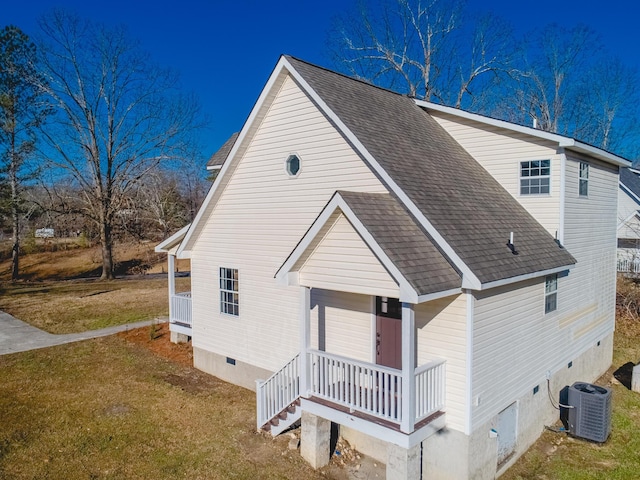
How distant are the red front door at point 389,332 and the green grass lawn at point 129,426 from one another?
2.42 m

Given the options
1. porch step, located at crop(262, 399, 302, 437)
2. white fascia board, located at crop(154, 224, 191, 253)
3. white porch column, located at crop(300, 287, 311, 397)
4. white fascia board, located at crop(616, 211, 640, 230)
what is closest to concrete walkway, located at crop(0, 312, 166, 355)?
white fascia board, located at crop(154, 224, 191, 253)

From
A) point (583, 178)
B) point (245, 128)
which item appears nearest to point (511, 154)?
point (583, 178)

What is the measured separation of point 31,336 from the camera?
1816cm

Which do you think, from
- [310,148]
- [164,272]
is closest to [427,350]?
[310,148]

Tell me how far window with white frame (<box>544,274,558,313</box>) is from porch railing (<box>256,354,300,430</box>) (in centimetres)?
575

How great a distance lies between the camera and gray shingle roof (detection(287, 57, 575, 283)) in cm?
842

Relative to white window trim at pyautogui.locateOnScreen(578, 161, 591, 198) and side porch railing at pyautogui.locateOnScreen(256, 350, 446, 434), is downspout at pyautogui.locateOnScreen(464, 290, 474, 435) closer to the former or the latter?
side porch railing at pyautogui.locateOnScreen(256, 350, 446, 434)

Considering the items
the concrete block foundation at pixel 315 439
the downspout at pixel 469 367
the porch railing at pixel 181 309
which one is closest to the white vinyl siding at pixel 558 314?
the downspout at pixel 469 367

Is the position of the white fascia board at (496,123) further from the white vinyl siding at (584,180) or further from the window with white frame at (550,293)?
the window with white frame at (550,293)

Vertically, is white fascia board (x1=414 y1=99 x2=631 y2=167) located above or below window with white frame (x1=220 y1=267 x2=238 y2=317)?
above

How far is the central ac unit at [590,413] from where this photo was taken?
33.3 ft

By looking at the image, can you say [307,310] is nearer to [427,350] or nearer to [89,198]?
[427,350]

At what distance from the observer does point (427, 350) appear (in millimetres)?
8445

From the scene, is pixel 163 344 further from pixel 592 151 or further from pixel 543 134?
pixel 592 151
